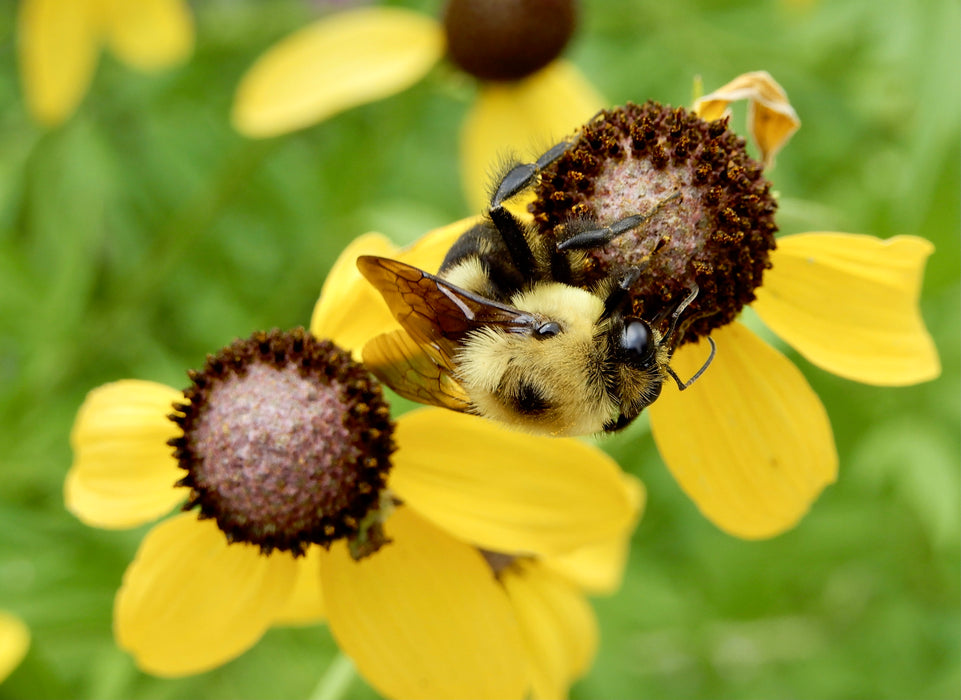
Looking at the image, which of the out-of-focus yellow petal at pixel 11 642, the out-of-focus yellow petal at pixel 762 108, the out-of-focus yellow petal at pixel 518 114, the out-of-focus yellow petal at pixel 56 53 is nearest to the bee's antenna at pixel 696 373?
the out-of-focus yellow petal at pixel 762 108

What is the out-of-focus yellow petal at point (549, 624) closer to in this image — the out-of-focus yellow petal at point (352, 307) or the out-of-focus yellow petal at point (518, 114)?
the out-of-focus yellow petal at point (352, 307)

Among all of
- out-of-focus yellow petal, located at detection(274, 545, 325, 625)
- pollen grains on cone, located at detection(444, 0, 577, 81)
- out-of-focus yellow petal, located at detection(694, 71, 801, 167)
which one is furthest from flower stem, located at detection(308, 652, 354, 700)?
pollen grains on cone, located at detection(444, 0, 577, 81)

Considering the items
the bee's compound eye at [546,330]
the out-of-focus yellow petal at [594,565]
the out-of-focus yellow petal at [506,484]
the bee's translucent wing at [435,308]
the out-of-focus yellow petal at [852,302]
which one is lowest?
the out-of-focus yellow petal at [594,565]

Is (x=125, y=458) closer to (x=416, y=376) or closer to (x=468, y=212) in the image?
(x=416, y=376)

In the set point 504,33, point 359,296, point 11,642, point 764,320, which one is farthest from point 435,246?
point 504,33

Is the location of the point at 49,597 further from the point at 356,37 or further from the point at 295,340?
the point at 356,37
